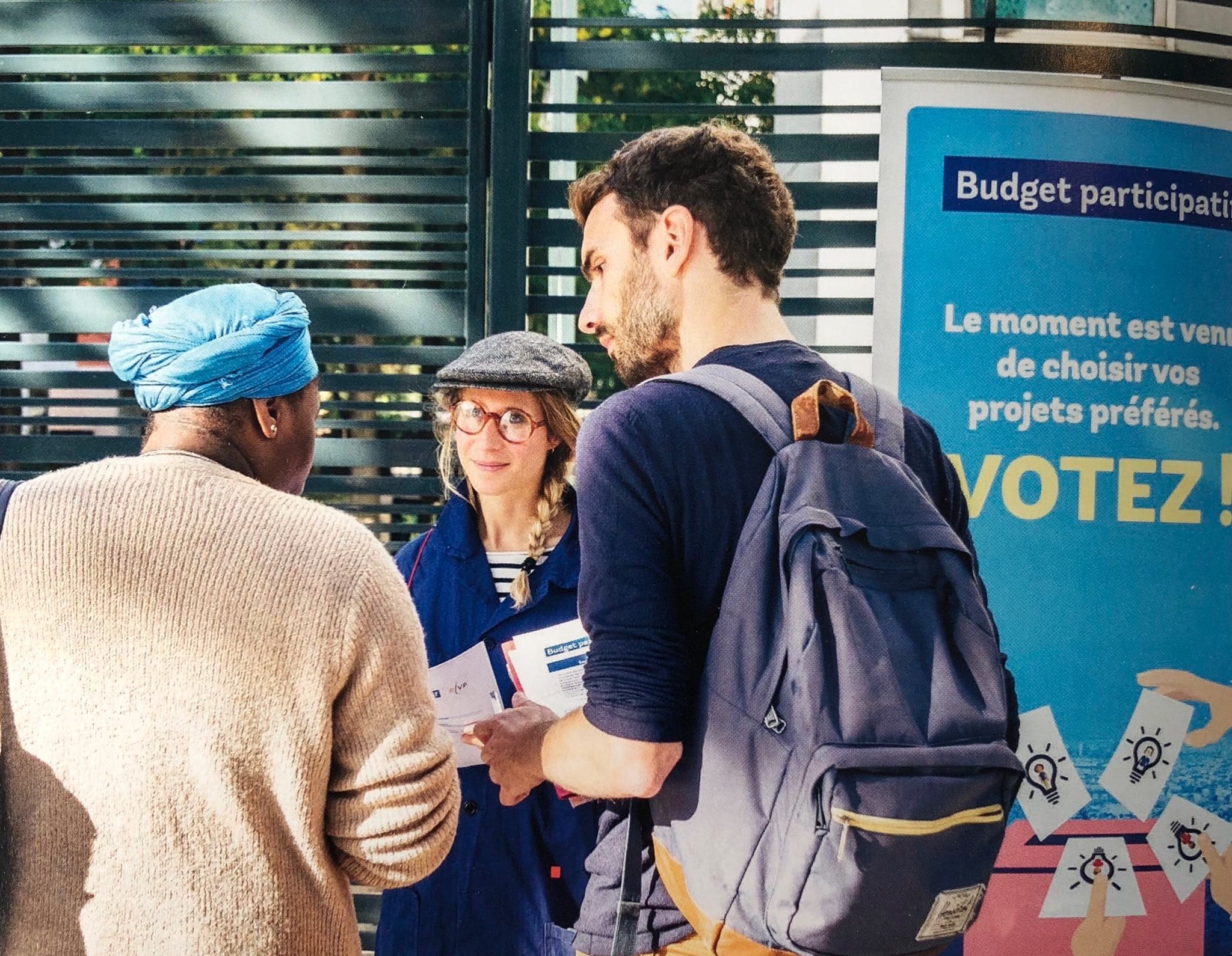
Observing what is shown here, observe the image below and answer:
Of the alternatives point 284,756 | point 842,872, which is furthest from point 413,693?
point 842,872

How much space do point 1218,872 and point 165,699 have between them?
2818 mm

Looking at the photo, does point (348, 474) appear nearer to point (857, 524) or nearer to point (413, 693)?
point (413, 693)

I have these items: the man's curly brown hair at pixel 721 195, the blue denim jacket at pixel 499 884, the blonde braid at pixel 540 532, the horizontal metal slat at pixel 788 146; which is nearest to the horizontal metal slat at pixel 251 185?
the horizontal metal slat at pixel 788 146

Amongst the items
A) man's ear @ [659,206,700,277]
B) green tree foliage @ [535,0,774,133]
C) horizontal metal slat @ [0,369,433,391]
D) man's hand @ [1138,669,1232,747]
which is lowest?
man's hand @ [1138,669,1232,747]

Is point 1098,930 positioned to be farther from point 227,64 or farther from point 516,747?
point 227,64

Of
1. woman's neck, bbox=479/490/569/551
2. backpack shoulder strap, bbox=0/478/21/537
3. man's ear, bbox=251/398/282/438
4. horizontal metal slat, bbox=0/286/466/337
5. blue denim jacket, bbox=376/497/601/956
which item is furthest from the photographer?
horizontal metal slat, bbox=0/286/466/337

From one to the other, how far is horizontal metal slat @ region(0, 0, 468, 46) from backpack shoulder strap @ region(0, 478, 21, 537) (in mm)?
2356

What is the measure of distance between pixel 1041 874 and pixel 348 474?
234 centimetres

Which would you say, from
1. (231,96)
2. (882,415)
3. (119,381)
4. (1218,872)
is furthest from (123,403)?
(1218,872)

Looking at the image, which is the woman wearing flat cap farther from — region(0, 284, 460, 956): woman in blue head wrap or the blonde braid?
region(0, 284, 460, 956): woman in blue head wrap

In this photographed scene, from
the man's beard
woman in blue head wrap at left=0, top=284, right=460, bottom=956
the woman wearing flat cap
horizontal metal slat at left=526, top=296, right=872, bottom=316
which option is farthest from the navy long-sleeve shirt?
horizontal metal slat at left=526, top=296, right=872, bottom=316

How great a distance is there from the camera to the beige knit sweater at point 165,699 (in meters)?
1.64

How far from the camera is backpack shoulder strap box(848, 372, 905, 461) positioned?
188cm

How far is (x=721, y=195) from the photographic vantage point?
79.0 inches
